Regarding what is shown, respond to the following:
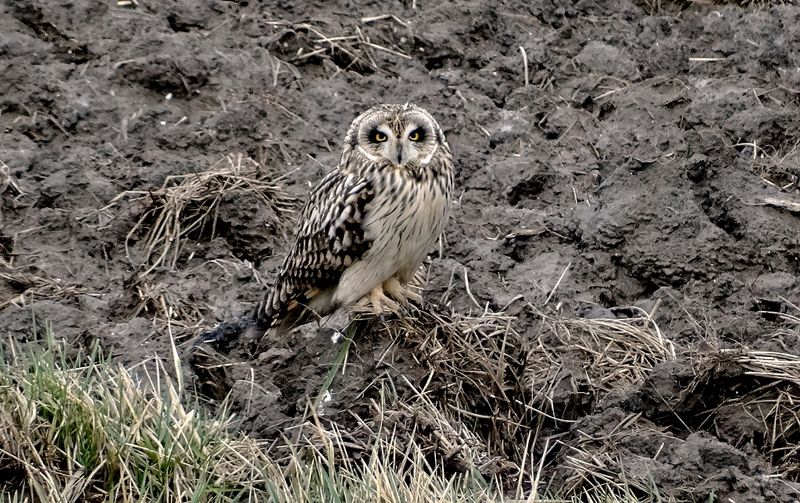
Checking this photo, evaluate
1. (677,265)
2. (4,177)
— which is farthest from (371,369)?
(4,177)

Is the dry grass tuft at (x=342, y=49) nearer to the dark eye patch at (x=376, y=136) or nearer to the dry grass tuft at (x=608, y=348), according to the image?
the dark eye patch at (x=376, y=136)

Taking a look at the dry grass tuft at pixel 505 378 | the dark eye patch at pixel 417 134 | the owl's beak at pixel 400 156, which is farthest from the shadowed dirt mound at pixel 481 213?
the dark eye patch at pixel 417 134

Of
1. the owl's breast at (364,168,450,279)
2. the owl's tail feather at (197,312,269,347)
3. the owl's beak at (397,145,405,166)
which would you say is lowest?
the owl's tail feather at (197,312,269,347)

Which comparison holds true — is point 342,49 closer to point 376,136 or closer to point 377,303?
point 376,136

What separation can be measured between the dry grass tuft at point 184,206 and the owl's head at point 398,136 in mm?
1423

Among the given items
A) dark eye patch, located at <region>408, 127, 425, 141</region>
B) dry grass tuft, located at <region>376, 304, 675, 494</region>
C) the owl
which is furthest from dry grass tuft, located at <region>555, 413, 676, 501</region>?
dark eye patch, located at <region>408, 127, 425, 141</region>

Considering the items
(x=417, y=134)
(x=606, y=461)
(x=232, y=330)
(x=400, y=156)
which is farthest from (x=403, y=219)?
(x=606, y=461)

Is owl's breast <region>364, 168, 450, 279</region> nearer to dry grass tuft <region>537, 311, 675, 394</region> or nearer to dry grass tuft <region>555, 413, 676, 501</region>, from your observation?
dry grass tuft <region>537, 311, 675, 394</region>

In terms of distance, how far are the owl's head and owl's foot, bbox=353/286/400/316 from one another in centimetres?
64

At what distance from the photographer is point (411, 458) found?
19.8ft

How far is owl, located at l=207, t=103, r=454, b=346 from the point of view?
22.4 feet

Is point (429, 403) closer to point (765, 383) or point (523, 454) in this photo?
point (523, 454)

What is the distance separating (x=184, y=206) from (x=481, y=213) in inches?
66.4

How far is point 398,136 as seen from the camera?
6816mm
